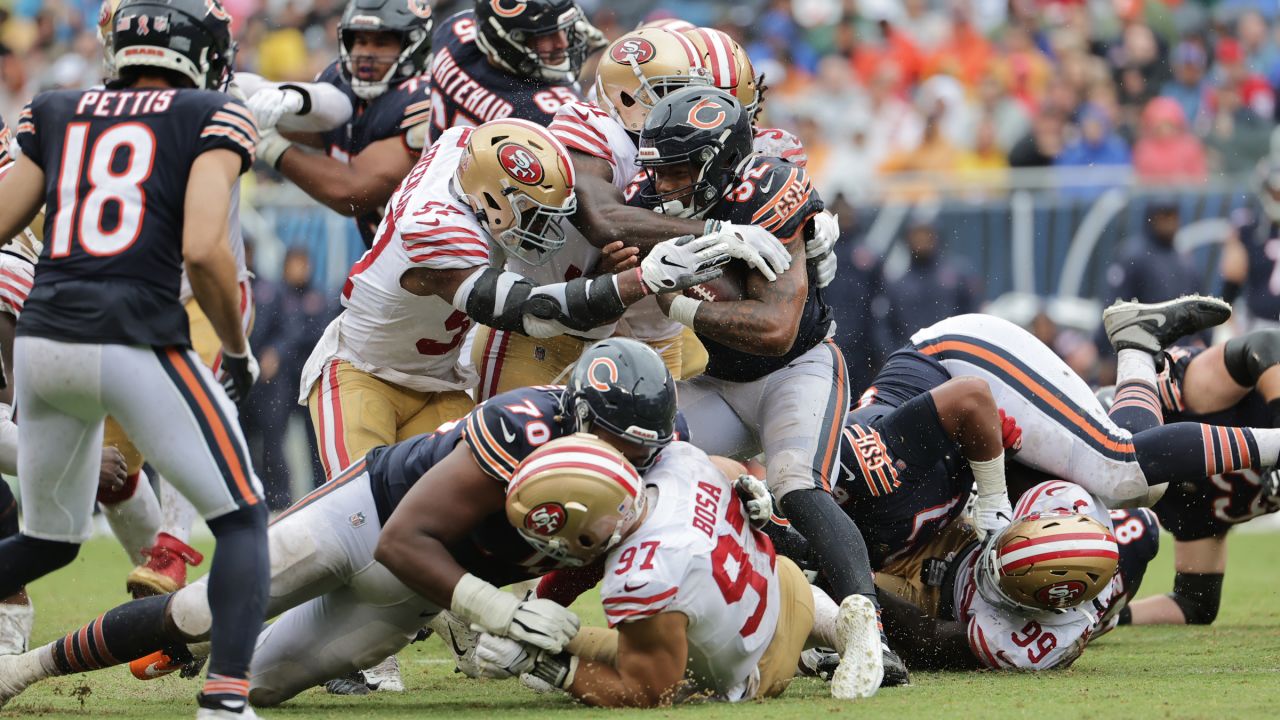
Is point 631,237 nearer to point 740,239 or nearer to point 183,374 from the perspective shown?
point 740,239

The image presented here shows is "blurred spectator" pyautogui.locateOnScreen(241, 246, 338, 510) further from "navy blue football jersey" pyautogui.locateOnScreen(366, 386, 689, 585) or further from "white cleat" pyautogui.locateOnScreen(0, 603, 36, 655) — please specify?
"navy blue football jersey" pyautogui.locateOnScreen(366, 386, 689, 585)

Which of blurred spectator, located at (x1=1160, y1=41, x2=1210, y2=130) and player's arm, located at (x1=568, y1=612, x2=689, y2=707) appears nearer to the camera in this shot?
player's arm, located at (x1=568, y1=612, x2=689, y2=707)

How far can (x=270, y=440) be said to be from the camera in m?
12.4

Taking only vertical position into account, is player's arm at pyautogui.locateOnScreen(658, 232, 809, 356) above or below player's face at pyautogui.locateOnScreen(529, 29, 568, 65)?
below

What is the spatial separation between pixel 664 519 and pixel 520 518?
435 millimetres

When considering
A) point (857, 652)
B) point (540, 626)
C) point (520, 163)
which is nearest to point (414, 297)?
point (520, 163)

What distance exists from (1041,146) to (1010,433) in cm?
779

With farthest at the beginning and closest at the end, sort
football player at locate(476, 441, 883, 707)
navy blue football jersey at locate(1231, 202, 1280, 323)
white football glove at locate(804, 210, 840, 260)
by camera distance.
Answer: navy blue football jersey at locate(1231, 202, 1280, 323) → white football glove at locate(804, 210, 840, 260) → football player at locate(476, 441, 883, 707)

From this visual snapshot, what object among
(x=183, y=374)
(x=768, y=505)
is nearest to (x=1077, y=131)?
(x=768, y=505)

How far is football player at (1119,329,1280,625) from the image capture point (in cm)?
681

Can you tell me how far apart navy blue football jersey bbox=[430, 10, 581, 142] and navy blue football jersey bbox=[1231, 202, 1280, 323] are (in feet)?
18.3

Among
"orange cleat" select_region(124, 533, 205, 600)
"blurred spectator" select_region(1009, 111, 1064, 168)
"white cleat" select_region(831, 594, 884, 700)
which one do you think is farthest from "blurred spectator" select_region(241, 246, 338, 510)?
"white cleat" select_region(831, 594, 884, 700)

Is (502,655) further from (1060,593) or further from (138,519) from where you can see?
(138,519)

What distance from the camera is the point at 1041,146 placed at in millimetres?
13414
